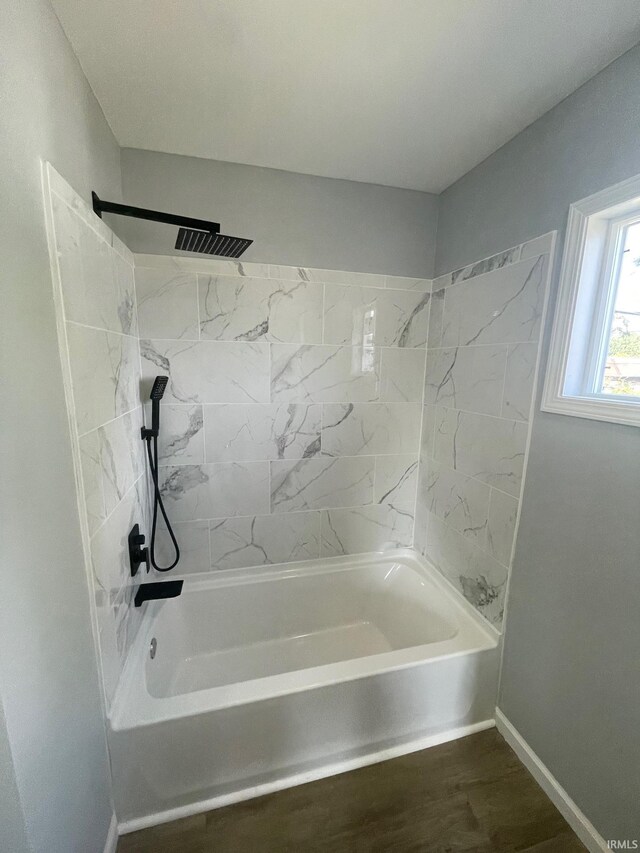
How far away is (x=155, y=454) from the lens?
5.32 feet

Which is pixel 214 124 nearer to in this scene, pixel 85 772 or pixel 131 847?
pixel 85 772

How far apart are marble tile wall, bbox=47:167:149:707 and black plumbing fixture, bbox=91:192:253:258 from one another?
0.07m

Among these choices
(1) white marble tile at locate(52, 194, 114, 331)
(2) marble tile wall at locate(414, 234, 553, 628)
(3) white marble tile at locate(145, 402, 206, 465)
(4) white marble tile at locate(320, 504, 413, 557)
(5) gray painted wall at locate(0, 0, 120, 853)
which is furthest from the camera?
(4) white marble tile at locate(320, 504, 413, 557)

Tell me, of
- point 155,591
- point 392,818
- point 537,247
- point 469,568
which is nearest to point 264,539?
point 155,591

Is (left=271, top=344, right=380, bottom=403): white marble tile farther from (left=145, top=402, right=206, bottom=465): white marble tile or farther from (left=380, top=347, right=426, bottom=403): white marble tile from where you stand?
(left=145, top=402, right=206, bottom=465): white marble tile

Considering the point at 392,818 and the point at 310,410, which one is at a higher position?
the point at 310,410

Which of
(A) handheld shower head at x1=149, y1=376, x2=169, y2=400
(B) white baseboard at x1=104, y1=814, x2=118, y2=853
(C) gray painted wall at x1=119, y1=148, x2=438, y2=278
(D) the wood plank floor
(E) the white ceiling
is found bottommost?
(D) the wood plank floor

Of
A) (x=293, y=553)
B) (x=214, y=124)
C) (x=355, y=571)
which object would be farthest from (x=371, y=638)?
(x=214, y=124)

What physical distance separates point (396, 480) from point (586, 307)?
49.3 inches

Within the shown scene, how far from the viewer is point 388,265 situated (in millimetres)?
1881

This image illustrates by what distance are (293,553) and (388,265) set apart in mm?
1687

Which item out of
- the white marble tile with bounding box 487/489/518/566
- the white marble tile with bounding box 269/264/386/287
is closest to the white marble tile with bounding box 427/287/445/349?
the white marble tile with bounding box 269/264/386/287

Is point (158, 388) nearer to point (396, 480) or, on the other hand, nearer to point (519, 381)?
point (396, 480)

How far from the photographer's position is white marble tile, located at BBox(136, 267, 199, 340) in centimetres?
160
